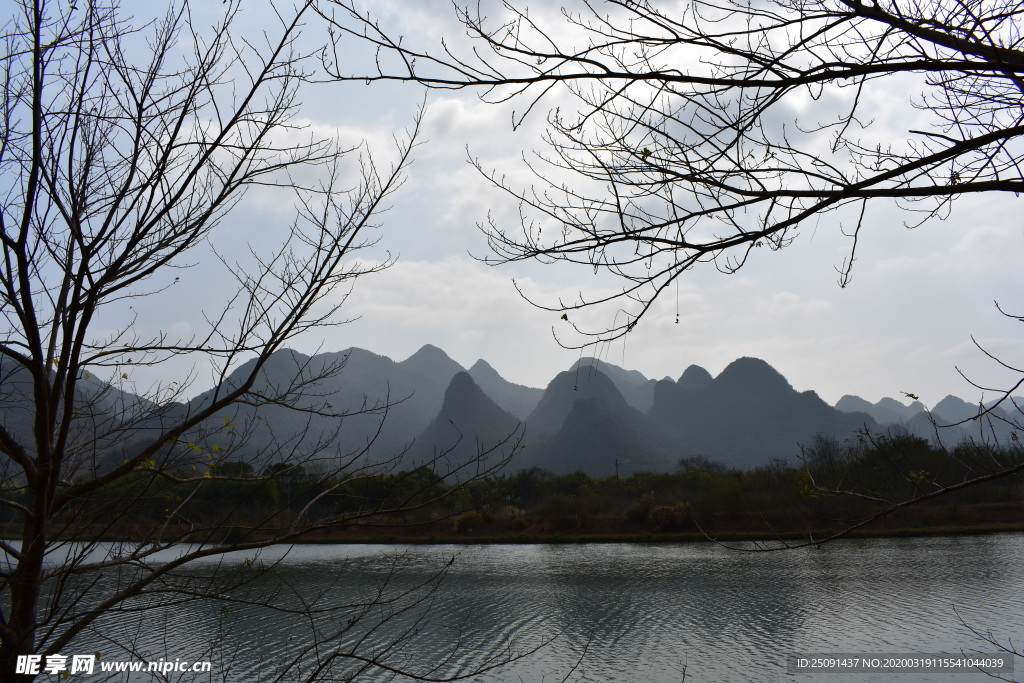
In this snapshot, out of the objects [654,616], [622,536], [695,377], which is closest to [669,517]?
[622,536]

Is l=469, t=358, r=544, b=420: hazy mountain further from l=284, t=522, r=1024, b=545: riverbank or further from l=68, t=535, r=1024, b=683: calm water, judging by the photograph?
l=68, t=535, r=1024, b=683: calm water

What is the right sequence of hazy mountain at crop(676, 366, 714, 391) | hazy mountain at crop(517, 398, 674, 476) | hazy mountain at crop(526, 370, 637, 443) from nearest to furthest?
hazy mountain at crop(517, 398, 674, 476) → hazy mountain at crop(526, 370, 637, 443) → hazy mountain at crop(676, 366, 714, 391)

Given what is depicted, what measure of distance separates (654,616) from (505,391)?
162 meters

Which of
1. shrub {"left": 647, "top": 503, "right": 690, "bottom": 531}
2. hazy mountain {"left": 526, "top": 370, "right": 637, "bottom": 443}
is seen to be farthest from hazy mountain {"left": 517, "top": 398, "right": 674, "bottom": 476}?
shrub {"left": 647, "top": 503, "right": 690, "bottom": 531}

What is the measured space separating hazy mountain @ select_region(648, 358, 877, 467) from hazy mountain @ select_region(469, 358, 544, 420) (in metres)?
41.6

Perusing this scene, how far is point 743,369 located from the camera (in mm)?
125750

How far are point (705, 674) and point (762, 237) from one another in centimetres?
1011

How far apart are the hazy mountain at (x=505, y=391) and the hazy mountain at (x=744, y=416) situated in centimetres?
4158

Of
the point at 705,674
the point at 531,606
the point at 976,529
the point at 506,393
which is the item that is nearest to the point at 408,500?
the point at 705,674

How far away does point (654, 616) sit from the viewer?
1370 cm

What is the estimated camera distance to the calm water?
10625mm

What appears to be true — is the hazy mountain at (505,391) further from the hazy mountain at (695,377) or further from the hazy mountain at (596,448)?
the hazy mountain at (596,448)

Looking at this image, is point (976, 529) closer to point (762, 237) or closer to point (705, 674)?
point (705, 674)

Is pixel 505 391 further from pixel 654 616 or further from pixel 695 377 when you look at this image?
pixel 654 616
